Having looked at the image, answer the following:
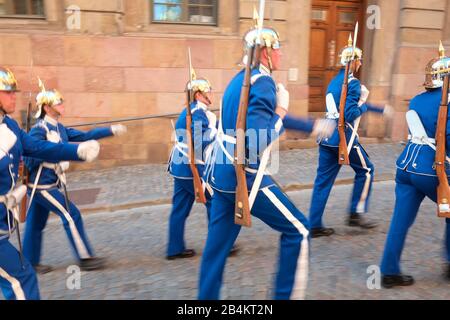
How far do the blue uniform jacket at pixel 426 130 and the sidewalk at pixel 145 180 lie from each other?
322 cm

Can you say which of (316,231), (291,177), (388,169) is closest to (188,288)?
(316,231)

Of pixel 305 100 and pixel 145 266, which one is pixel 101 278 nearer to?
pixel 145 266

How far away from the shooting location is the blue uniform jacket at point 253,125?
8.54ft

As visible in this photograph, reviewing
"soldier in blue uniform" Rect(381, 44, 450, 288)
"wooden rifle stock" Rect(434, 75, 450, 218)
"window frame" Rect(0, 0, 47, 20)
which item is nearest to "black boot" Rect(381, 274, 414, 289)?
"soldier in blue uniform" Rect(381, 44, 450, 288)

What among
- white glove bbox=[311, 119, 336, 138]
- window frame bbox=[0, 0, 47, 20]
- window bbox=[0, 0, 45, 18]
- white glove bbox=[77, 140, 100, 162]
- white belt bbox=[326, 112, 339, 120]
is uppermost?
window bbox=[0, 0, 45, 18]

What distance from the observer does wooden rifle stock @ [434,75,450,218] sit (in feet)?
10.2

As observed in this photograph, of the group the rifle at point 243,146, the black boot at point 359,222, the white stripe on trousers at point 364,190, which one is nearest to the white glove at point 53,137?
the rifle at point 243,146

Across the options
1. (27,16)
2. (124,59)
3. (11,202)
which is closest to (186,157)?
(11,202)

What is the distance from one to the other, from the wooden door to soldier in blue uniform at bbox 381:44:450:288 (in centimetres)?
646

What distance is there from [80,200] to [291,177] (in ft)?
11.1

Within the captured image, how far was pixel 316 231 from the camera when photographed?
4.55 metres

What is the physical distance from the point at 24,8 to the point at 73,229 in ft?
18.3

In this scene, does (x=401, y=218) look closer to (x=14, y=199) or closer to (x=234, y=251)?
(x=234, y=251)

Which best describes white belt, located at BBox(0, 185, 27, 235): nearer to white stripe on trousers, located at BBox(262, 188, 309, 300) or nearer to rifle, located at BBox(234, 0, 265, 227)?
rifle, located at BBox(234, 0, 265, 227)
